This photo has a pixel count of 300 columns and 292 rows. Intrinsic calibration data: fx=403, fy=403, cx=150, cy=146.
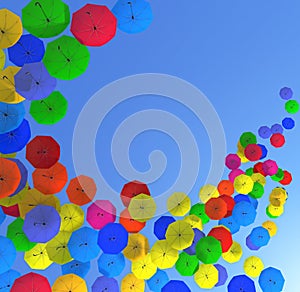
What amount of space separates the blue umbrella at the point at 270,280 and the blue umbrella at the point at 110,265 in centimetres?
247

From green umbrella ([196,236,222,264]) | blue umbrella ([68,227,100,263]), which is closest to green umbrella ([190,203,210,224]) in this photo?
green umbrella ([196,236,222,264])

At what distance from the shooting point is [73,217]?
582 centimetres

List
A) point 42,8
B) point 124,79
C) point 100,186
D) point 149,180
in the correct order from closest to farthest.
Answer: point 42,8, point 100,186, point 149,180, point 124,79

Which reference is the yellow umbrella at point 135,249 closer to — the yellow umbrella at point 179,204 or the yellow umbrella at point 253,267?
the yellow umbrella at point 179,204

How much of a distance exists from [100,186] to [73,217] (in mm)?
1295

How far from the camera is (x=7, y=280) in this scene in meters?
5.38

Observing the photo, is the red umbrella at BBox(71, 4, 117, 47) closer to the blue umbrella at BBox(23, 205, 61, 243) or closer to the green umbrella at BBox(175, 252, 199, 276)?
the blue umbrella at BBox(23, 205, 61, 243)

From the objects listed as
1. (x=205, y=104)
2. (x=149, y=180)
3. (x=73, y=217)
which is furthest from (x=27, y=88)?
(x=205, y=104)

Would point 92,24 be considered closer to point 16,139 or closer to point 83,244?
point 16,139

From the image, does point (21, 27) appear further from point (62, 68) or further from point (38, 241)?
point (38, 241)

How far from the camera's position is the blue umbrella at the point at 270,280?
669cm

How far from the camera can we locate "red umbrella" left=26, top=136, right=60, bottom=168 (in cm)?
580

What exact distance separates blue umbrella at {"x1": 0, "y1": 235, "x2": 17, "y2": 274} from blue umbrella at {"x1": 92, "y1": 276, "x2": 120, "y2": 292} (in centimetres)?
129

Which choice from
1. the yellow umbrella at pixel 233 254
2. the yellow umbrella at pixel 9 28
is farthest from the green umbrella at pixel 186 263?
the yellow umbrella at pixel 9 28
